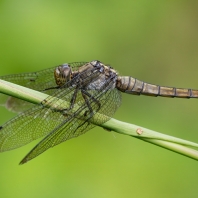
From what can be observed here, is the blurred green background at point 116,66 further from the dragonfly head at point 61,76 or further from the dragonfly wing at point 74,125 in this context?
the dragonfly wing at point 74,125

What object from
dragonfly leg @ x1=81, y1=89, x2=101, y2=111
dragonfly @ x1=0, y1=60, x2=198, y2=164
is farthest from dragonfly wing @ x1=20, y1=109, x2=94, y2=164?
dragonfly leg @ x1=81, y1=89, x2=101, y2=111

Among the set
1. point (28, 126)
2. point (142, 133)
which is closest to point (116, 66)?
point (28, 126)

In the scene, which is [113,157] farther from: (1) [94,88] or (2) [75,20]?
(2) [75,20]

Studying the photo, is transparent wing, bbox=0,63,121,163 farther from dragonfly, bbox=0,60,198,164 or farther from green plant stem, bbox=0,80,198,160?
green plant stem, bbox=0,80,198,160

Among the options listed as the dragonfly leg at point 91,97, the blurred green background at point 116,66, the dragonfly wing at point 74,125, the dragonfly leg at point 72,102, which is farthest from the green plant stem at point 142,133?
the blurred green background at point 116,66

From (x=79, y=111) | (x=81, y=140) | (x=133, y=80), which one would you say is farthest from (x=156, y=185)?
(x=79, y=111)

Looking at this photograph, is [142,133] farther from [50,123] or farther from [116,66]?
[116,66]
